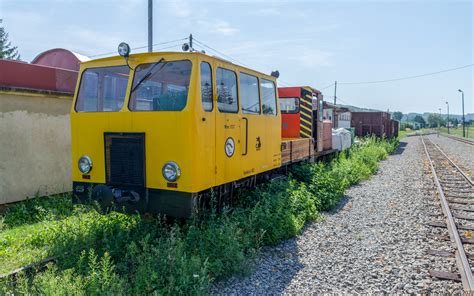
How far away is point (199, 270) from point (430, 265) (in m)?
3.21

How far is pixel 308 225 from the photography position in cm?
692

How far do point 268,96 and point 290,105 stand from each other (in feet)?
13.0

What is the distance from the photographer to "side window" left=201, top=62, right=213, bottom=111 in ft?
16.5

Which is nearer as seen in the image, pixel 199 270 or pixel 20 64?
pixel 199 270

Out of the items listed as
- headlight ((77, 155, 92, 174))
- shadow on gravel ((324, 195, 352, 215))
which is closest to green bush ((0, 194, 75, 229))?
headlight ((77, 155, 92, 174))

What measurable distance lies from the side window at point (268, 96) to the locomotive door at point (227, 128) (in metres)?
1.15

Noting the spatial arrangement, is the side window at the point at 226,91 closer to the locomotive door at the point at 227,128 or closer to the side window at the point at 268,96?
the locomotive door at the point at 227,128

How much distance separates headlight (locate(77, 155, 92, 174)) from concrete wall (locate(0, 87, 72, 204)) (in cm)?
318

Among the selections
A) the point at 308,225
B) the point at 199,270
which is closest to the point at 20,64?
the point at 199,270

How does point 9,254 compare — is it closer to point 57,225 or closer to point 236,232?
point 57,225

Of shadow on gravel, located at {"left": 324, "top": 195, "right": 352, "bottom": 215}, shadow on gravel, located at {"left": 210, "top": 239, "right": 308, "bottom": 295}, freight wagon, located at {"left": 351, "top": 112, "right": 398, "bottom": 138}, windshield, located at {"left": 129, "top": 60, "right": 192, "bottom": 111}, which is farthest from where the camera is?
freight wagon, located at {"left": 351, "top": 112, "right": 398, "bottom": 138}

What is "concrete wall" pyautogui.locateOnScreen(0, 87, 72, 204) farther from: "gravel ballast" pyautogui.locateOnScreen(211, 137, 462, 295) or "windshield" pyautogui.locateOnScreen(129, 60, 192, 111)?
"gravel ballast" pyautogui.locateOnScreen(211, 137, 462, 295)

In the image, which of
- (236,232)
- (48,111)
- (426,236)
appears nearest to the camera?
(236,232)

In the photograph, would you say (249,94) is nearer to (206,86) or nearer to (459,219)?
(206,86)
